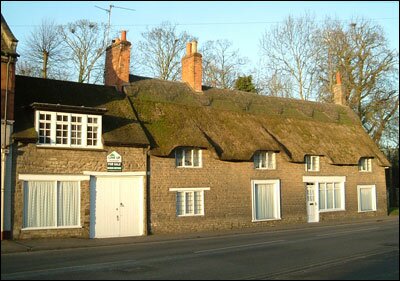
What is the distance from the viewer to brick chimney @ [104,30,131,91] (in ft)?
88.3

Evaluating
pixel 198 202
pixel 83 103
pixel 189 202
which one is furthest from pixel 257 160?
pixel 83 103

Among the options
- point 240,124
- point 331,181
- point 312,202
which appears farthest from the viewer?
point 331,181

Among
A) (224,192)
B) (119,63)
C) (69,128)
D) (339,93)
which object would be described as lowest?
(224,192)

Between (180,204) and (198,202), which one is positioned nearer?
(180,204)

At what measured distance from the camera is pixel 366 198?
35312 millimetres

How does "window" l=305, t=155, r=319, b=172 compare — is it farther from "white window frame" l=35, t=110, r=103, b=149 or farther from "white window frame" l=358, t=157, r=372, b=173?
"white window frame" l=35, t=110, r=103, b=149

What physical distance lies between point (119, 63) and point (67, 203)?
29.8 ft

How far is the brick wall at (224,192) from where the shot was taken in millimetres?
24188

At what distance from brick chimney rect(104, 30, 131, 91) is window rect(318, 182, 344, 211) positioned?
1433 cm

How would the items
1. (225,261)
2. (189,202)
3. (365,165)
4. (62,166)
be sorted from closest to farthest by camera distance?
1. (225,261)
2. (62,166)
3. (189,202)
4. (365,165)

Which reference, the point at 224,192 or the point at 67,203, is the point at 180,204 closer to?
the point at 224,192

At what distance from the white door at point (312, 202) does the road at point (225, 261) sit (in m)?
12.8

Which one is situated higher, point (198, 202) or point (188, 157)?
point (188, 157)

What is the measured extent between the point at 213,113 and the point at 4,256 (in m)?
16.2
